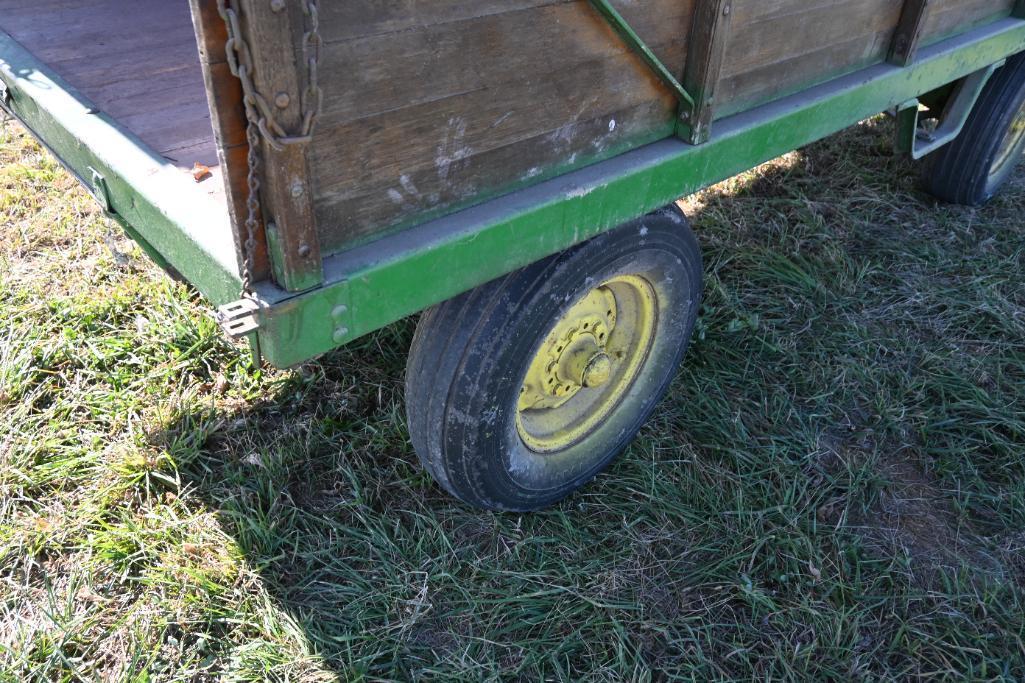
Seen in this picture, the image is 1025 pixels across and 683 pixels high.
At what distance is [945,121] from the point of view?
3.39 metres

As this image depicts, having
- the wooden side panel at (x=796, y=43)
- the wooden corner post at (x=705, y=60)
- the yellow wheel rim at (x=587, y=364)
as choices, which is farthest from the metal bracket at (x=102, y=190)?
the wooden side panel at (x=796, y=43)

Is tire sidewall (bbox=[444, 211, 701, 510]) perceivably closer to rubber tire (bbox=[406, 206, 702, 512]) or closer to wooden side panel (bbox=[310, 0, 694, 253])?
rubber tire (bbox=[406, 206, 702, 512])

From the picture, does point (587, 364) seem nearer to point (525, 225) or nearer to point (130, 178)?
point (525, 225)

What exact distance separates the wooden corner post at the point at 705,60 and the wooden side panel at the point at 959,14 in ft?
3.63

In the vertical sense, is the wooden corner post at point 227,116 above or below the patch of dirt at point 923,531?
above

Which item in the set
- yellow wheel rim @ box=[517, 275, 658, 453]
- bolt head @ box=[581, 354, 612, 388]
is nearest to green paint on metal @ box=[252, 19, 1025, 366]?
yellow wheel rim @ box=[517, 275, 658, 453]

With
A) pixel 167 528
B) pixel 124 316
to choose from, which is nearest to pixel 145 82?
pixel 124 316

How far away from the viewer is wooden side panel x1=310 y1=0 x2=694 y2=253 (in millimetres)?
1324

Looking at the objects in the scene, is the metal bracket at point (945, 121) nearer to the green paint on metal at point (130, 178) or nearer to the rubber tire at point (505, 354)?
the rubber tire at point (505, 354)

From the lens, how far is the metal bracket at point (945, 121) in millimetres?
3062

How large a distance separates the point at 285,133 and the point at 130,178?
0.73 meters

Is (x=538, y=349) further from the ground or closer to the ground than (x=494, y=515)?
further from the ground

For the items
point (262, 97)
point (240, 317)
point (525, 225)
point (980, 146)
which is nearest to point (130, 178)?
point (240, 317)

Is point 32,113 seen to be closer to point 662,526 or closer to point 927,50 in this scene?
point 662,526
